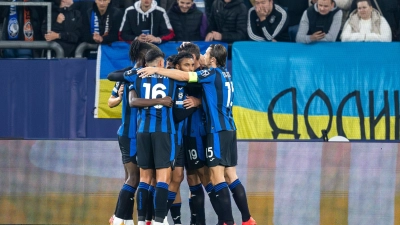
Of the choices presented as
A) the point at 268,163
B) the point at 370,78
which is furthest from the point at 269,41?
the point at 268,163

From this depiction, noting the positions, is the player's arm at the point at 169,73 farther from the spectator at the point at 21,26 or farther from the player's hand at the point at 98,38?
the spectator at the point at 21,26

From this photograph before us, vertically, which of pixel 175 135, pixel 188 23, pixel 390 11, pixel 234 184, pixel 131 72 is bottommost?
pixel 234 184

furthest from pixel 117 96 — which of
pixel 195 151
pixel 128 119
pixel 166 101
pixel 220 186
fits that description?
pixel 220 186

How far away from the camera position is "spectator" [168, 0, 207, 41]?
14.5m

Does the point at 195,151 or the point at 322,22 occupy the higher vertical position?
the point at 322,22

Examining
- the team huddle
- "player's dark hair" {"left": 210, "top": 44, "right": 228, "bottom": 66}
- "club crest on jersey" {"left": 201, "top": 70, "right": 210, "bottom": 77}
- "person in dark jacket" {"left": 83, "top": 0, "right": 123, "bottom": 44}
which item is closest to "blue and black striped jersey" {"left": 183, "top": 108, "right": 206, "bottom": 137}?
the team huddle

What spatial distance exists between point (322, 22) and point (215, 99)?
4380 mm

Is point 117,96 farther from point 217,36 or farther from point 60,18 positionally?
point 60,18

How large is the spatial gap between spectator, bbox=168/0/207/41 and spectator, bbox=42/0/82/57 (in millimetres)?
1474

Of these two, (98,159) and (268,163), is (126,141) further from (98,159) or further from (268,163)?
(268,163)

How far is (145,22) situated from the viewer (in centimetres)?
1448

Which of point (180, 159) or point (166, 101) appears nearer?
point (166, 101)

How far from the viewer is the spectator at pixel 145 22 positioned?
47.4ft

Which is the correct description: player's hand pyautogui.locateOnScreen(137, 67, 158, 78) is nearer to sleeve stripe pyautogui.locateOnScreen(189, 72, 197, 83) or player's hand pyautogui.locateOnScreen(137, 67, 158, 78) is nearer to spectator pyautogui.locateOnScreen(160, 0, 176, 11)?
sleeve stripe pyautogui.locateOnScreen(189, 72, 197, 83)
